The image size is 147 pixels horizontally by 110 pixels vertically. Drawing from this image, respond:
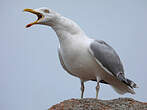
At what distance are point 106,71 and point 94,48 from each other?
43cm

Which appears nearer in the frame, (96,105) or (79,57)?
(96,105)

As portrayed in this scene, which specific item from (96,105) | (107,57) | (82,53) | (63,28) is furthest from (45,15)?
(96,105)

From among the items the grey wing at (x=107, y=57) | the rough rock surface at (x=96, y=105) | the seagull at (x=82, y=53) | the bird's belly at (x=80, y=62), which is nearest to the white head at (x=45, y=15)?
the seagull at (x=82, y=53)

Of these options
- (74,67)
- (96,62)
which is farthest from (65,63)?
(96,62)

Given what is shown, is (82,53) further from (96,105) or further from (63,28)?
(96,105)

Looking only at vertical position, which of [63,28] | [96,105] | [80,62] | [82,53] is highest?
[63,28]

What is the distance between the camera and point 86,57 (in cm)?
516

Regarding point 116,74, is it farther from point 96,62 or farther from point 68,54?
point 68,54

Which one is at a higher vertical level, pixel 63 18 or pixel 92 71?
pixel 63 18

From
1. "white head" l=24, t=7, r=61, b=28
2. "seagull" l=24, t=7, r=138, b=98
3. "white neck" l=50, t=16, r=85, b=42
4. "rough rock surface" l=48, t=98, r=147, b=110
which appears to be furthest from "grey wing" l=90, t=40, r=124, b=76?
"white head" l=24, t=7, r=61, b=28

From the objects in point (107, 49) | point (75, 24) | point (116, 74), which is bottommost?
point (116, 74)

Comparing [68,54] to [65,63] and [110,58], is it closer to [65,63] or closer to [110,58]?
[65,63]

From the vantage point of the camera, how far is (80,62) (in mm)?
5168

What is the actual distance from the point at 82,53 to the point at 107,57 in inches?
17.5
